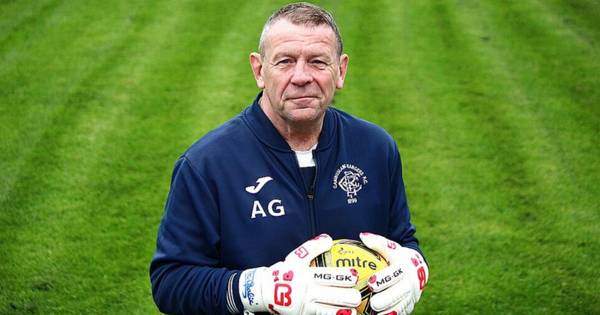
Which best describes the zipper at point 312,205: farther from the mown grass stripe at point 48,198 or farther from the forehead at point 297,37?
the mown grass stripe at point 48,198

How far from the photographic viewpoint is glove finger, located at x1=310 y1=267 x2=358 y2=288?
2699 mm

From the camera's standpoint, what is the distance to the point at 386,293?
111 inches

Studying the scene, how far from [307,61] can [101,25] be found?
1063cm

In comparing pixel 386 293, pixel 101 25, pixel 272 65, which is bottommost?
pixel 101 25

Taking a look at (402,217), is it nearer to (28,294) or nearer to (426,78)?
(28,294)

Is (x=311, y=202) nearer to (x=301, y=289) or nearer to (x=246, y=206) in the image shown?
(x=246, y=206)

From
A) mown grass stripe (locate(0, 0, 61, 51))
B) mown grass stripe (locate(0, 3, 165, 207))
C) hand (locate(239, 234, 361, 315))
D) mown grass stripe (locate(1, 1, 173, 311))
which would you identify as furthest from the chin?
mown grass stripe (locate(0, 0, 61, 51))

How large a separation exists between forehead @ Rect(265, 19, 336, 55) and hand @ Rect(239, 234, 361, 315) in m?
1.04

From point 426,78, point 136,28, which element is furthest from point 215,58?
point 426,78

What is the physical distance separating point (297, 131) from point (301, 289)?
0.90 meters

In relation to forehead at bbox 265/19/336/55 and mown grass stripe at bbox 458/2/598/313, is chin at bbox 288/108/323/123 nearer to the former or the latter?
forehead at bbox 265/19/336/55

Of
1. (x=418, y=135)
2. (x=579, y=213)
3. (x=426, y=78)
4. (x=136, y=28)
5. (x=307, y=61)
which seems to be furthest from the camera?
(x=136, y=28)

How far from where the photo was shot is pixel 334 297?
2.68m

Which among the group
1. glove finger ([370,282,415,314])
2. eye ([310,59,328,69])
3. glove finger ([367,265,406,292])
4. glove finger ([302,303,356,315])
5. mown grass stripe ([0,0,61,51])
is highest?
eye ([310,59,328,69])
